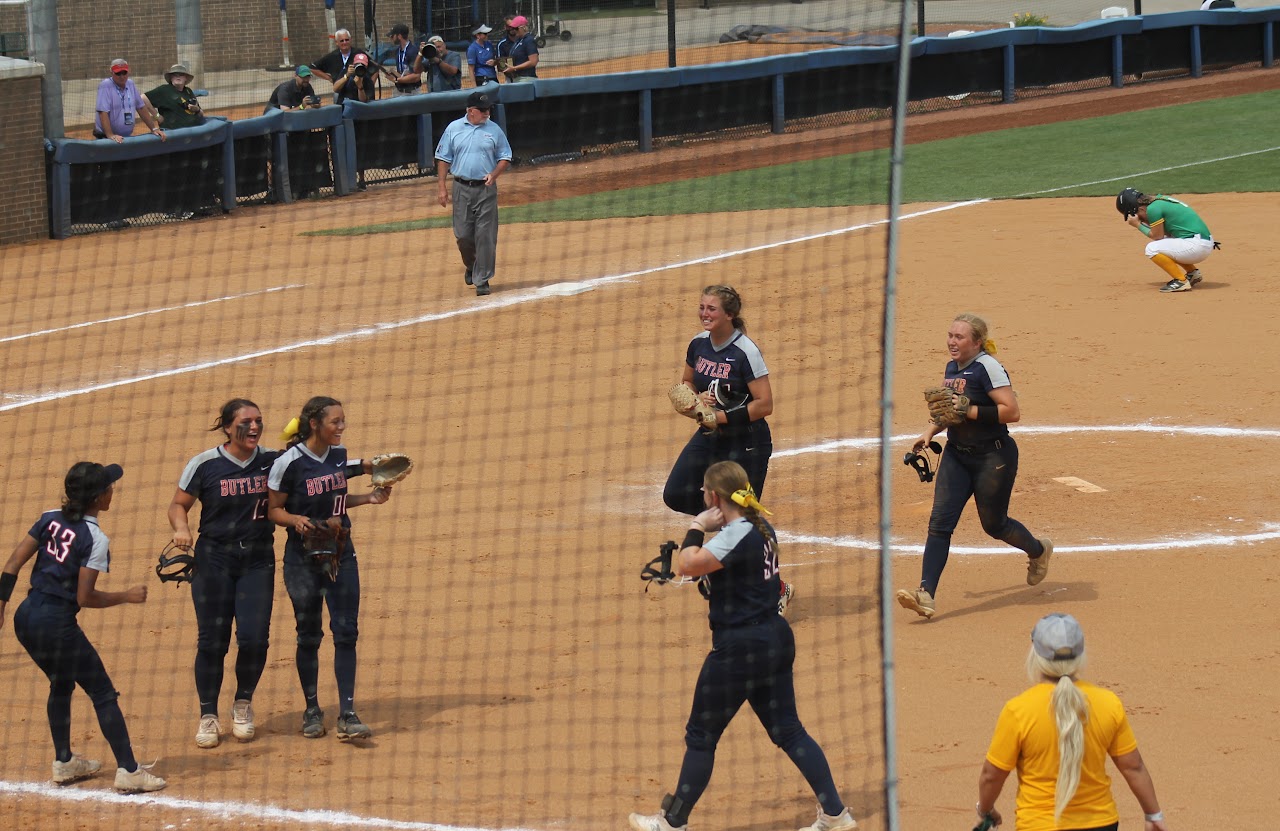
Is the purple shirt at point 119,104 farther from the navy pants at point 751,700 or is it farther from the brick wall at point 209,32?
the navy pants at point 751,700

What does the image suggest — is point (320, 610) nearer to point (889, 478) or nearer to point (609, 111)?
point (889, 478)

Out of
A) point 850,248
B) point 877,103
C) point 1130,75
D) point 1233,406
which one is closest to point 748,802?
point 1233,406

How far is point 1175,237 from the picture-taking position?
15.1m

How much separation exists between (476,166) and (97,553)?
30.4 ft

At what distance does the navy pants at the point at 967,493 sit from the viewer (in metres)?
→ 8.16

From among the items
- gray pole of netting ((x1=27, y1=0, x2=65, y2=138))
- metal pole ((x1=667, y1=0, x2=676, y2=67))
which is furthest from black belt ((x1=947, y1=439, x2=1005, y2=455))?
metal pole ((x1=667, y1=0, x2=676, y2=67))

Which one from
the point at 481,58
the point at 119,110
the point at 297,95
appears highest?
the point at 481,58

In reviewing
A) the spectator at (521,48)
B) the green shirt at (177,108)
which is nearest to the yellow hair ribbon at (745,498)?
the green shirt at (177,108)

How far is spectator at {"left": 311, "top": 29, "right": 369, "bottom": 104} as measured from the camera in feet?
70.8

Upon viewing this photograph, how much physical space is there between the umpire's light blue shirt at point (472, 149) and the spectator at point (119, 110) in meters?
5.58

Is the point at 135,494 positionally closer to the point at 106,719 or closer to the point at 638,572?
the point at 638,572

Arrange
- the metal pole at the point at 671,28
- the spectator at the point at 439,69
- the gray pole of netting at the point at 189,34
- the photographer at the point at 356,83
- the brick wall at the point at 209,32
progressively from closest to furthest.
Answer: the photographer at the point at 356,83, the spectator at the point at 439,69, the gray pole of netting at the point at 189,34, the metal pole at the point at 671,28, the brick wall at the point at 209,32

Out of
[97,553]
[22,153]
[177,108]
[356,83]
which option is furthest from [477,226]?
[97,553]

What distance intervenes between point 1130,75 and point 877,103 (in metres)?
7.67
